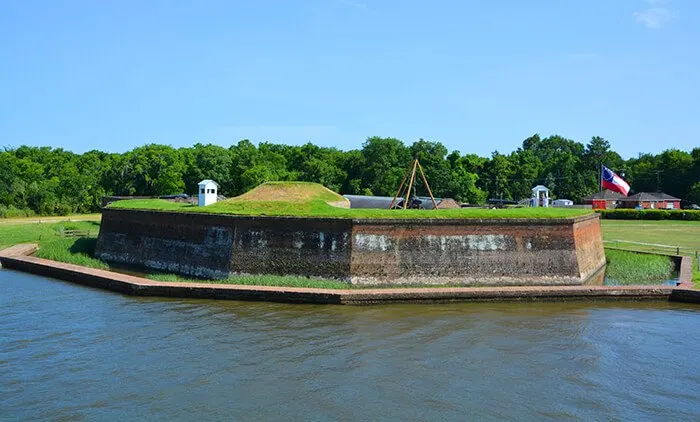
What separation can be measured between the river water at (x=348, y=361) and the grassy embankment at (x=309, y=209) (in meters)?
3.11

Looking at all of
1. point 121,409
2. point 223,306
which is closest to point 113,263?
point 223,306

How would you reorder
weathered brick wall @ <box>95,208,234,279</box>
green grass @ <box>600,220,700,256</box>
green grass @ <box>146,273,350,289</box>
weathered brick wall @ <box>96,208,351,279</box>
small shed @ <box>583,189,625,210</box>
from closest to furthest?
green grass @ <box>146,273,350,289</box> < weathered brick wall @ <box>96,208,351,279</box> < weathered brick wall @ <box>95,208,234,279</box> < green grass @ <box>600,220,700,256</box> < small shed @ <box>583,189,625,210</box>

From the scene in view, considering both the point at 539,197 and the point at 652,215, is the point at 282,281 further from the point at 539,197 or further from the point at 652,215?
the point at 652,215

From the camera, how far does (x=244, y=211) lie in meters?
18.1

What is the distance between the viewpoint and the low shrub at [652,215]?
40812 millimetres

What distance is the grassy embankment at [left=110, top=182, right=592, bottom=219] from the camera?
16891 mm

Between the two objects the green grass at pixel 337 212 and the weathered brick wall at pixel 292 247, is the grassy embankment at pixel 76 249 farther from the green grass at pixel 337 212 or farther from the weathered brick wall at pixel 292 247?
the green grass at pixel 337 212

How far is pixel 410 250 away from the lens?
53.9ft

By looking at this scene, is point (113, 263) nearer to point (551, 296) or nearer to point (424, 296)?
point (424, 296)

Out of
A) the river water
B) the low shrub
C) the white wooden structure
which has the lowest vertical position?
the river water

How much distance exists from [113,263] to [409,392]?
16597 millimetres

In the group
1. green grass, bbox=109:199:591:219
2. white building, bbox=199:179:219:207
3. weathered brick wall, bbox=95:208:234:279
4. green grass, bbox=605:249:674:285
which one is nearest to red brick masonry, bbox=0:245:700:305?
weathered brick wall, bbox=95:208:234:279

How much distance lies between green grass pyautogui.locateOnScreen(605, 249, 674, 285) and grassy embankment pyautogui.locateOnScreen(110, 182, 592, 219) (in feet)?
7.36

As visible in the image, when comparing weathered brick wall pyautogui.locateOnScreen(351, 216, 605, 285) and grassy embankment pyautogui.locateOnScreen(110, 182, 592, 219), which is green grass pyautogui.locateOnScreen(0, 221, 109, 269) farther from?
weathered brick wall pyautogui.locateOnScreen(351, 216, 605, 285)
